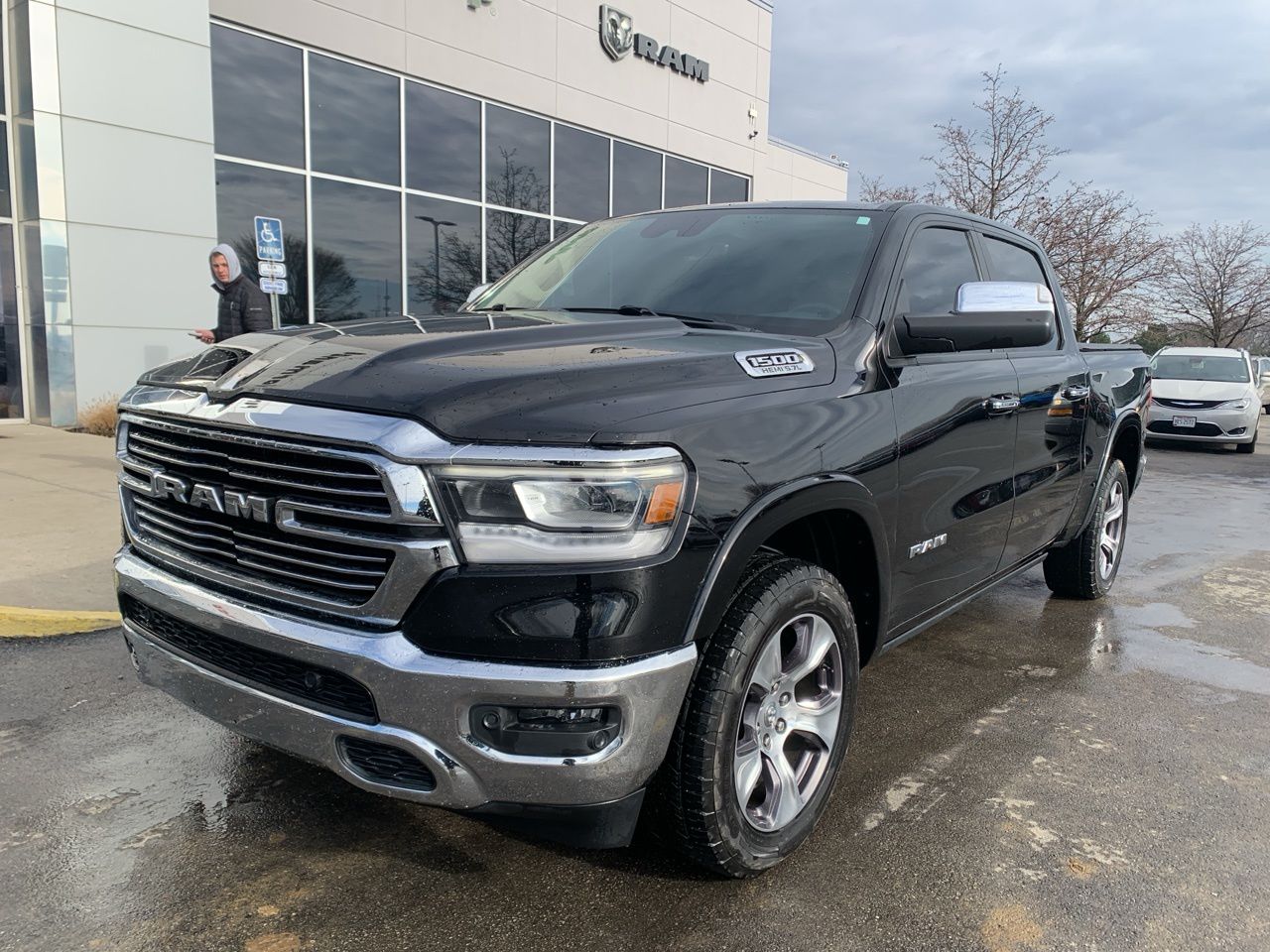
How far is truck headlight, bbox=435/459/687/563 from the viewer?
6.43 feet

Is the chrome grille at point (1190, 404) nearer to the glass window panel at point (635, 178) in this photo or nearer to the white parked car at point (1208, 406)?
the white parked car at point (1208, 406)

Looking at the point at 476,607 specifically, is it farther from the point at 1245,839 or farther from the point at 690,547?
the point at 1245,839

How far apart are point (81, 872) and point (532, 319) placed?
1.98 m

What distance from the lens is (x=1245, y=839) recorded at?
9.16 feet

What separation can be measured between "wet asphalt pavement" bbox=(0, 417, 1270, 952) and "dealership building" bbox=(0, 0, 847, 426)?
4.28 metres

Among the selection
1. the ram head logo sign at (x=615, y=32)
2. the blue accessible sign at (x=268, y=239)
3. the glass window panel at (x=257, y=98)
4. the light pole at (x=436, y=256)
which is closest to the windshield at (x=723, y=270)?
the blue accessible sign at (x=268, y=239)

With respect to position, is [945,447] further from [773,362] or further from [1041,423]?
[1041,423]

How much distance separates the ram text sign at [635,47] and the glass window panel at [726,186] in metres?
2.11

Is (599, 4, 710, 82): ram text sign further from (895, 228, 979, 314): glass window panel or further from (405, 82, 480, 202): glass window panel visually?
(895, 228, 979, 314): glass window panel

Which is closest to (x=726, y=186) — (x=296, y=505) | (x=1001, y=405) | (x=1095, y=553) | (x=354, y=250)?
(x=354, y=250)

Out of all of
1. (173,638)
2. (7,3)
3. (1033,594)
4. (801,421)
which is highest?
(7,3)

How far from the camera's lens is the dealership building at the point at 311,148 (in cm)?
1057

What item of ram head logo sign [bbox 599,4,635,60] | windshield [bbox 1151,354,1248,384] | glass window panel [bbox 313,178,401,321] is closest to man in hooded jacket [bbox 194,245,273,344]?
glass window panel [bbox 313,178,401,321]

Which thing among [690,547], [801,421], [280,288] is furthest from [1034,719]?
[280,288]
